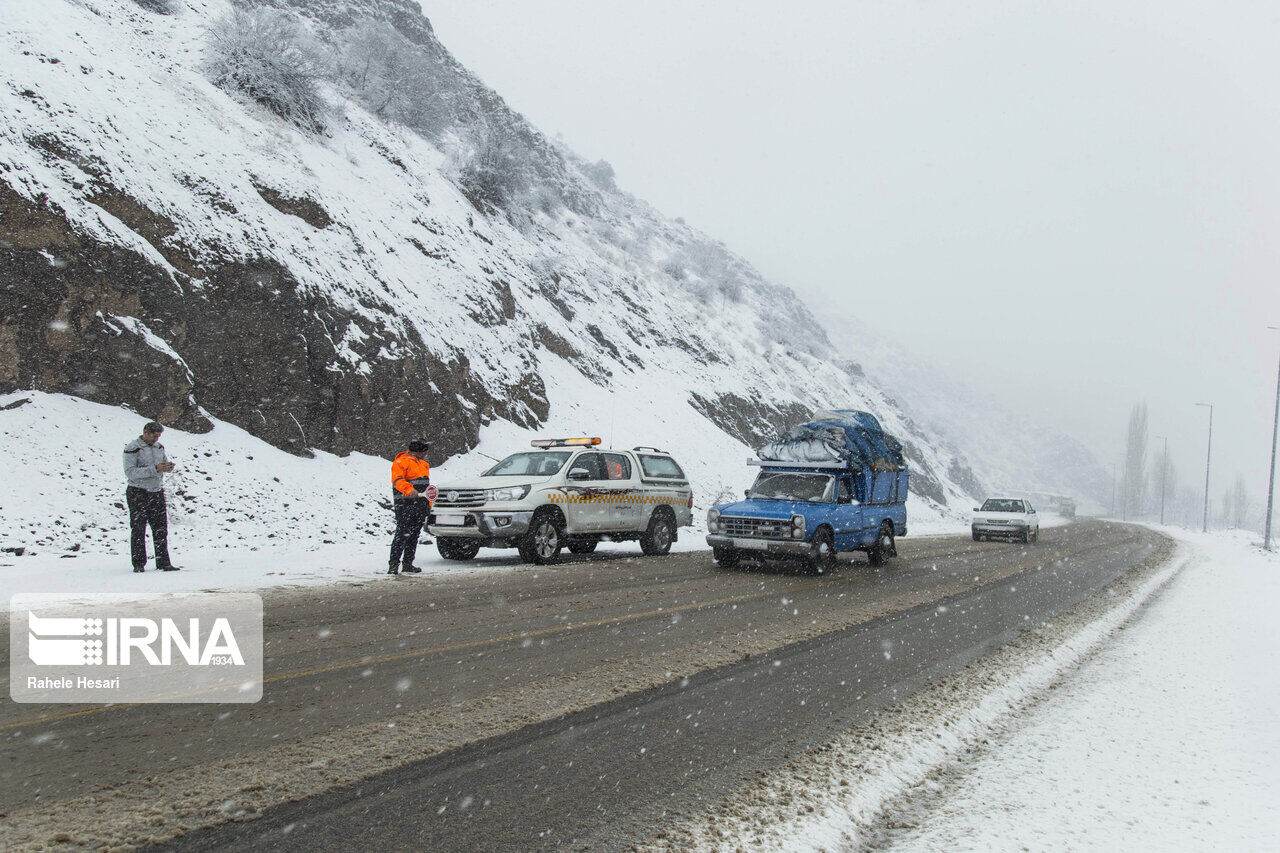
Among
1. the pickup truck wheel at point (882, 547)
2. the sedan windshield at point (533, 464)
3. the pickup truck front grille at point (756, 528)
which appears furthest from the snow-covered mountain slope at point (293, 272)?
the pickup truck wheel at point (882, 547)

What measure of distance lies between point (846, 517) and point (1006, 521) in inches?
560

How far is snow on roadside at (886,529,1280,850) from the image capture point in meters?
3.59

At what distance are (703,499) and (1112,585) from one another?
50.2ft

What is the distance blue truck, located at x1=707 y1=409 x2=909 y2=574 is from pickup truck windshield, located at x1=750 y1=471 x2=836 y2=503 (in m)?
0.02

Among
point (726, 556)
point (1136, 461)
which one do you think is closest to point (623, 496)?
point (726, 556)

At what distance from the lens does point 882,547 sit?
15.5 metres

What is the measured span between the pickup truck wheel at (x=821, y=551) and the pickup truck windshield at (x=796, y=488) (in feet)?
2.38

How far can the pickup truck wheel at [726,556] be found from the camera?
43.5ft

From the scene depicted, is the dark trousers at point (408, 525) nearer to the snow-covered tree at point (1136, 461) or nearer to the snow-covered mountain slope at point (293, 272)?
the snow-covered mountain slope at point (293, 272)

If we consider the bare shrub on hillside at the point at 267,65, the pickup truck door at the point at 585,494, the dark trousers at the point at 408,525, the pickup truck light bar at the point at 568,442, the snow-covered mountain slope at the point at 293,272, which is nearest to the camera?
the dark trousers at the point at 408,525

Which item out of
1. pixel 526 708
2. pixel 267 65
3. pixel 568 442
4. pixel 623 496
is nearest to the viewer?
pixel 526 708

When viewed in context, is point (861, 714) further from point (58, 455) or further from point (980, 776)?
point (58, 455)

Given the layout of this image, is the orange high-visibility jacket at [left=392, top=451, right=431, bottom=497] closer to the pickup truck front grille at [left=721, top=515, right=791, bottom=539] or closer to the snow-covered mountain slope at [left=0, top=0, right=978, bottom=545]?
the pickup truck front grille at [left=721, top=515, right=791, bottom=539]

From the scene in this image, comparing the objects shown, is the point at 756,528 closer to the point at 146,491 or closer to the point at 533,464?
the point at 533,464
